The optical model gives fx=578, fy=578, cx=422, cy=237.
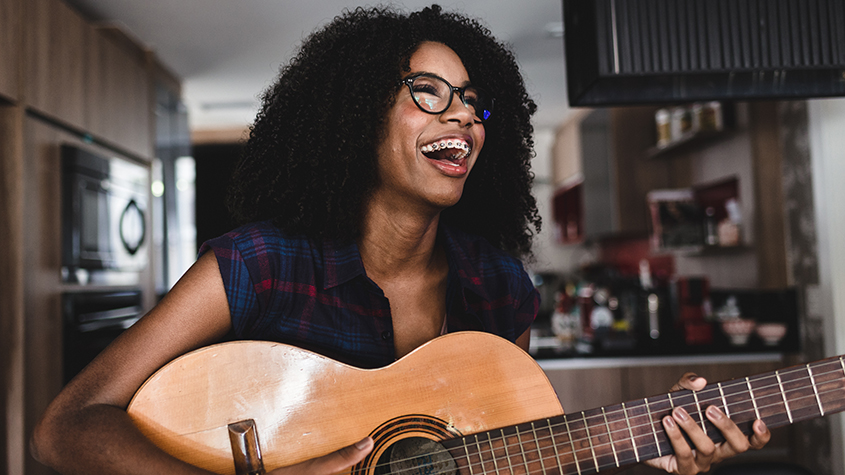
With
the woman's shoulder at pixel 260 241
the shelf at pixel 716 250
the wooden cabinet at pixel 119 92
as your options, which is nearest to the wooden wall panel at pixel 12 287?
the wooden cabinet at pixel 119 92

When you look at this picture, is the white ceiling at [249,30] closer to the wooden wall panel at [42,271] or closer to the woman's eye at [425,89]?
the wooden wall panel at [42,271]

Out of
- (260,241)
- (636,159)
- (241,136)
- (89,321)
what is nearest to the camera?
(260,241)

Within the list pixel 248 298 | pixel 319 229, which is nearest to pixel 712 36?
pixel 319 229

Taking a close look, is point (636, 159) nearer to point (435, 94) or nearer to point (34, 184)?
point (435, 94)

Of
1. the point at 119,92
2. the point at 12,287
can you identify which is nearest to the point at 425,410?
the point at 12,287

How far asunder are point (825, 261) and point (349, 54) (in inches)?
87.7

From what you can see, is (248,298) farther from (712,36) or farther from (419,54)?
(712,36)

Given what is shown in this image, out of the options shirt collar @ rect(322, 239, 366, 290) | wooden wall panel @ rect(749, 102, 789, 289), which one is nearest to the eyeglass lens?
shirt collar @ rect(322, 239, 366, 290)

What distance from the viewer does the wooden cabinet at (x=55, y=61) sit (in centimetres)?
235

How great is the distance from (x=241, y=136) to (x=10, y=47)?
1.11 meters

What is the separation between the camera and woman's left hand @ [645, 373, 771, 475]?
996 millimetres

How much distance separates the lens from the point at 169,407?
0.90 metres

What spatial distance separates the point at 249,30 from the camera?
3.38 metres

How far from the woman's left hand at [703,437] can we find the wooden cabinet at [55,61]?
2564mm
